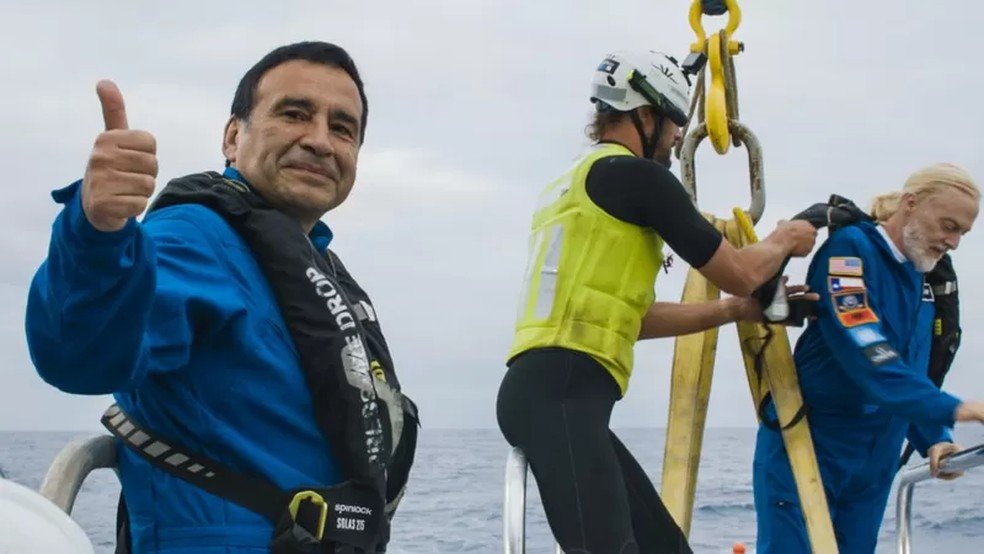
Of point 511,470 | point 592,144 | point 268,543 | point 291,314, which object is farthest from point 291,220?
point 592,144

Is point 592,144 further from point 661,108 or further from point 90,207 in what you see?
point 90,207

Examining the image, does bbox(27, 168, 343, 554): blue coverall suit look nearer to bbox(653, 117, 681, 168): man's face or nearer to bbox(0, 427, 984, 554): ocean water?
bbox(653, 117, 681, 168): man's face

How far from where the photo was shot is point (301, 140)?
2.22 m

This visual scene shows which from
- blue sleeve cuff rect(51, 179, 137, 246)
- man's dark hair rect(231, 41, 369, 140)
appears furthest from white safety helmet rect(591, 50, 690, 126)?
blue sleeve cuff rect(51, 179, 137, 246)

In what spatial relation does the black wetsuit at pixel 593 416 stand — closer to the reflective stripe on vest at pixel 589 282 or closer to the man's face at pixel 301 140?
the reflective stripe on vest at pixel 589 282

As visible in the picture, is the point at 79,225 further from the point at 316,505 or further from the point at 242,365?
the point at 316,505

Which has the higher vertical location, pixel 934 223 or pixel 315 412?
pixel 934 223

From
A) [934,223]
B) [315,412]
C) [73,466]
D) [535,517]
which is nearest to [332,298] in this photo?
[315,412]

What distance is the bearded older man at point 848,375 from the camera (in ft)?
→ 13.7

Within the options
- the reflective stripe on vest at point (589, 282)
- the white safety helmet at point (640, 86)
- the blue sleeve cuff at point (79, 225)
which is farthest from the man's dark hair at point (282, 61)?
the white safety helmet at point (640, 86)

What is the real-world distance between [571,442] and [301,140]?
1.29 m

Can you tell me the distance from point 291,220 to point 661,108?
65.7 inches

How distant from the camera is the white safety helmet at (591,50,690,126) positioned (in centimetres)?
355

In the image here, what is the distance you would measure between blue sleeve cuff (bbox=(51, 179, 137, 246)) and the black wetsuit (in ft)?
5.99
